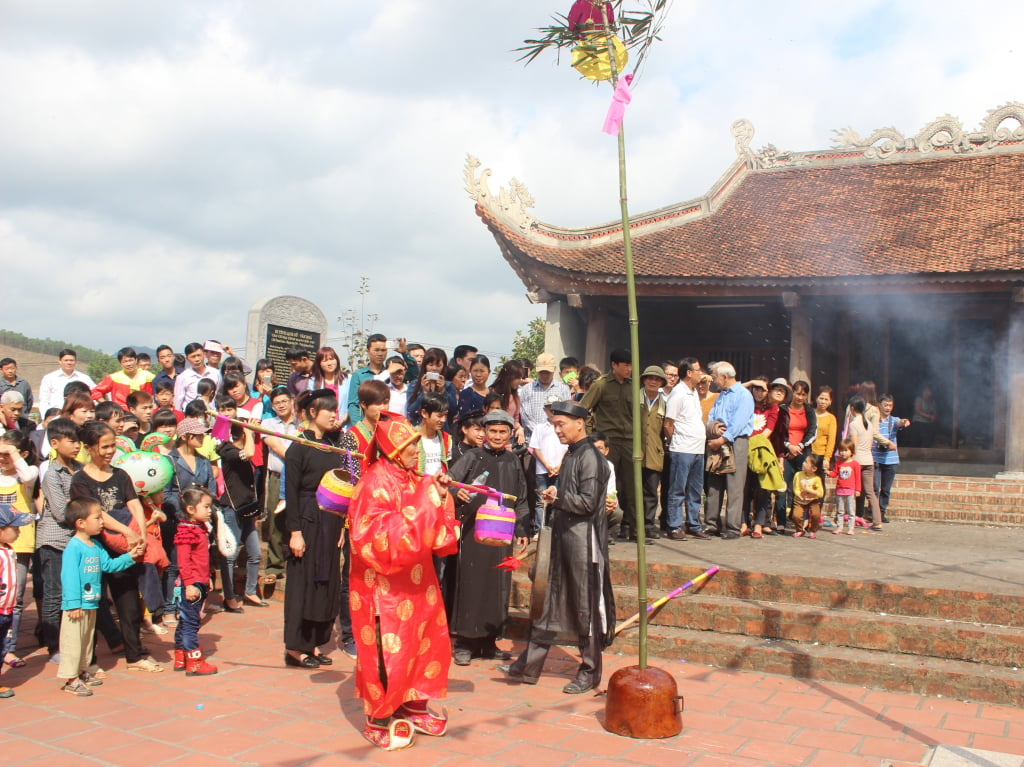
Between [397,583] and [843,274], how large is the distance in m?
10.3

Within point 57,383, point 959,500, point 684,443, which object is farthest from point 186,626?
point 959,500

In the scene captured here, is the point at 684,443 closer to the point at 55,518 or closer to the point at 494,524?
the point at 494,524

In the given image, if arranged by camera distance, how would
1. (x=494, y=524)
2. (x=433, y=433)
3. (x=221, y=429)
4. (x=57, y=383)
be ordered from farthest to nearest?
(x=57, y=383)
(x=221, y=429)
(x=433, y=433)
(x=494, y=524)

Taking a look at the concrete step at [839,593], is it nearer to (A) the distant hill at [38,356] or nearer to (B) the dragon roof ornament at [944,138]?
(B) the dragon roof ornament at [944,138]

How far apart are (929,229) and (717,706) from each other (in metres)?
11.4

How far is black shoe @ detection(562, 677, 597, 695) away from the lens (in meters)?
4.86

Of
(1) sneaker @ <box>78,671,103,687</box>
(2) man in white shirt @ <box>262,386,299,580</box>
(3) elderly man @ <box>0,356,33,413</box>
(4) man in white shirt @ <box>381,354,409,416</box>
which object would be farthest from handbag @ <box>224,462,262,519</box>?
(3) elderly man @ <box>0,356,33,413</box>

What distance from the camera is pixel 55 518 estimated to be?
5238 millimetres

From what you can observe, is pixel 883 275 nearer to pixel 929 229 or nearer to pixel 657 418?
pixel 929 229

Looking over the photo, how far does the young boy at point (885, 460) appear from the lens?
374 inches

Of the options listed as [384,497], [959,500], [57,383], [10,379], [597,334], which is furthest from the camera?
[597,334]

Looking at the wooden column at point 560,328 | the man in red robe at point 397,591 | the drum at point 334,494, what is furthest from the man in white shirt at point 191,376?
the wooden column at point 560,328

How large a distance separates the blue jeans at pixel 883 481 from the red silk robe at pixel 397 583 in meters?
6.78

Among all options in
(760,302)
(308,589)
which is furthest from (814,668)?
(760,302)
